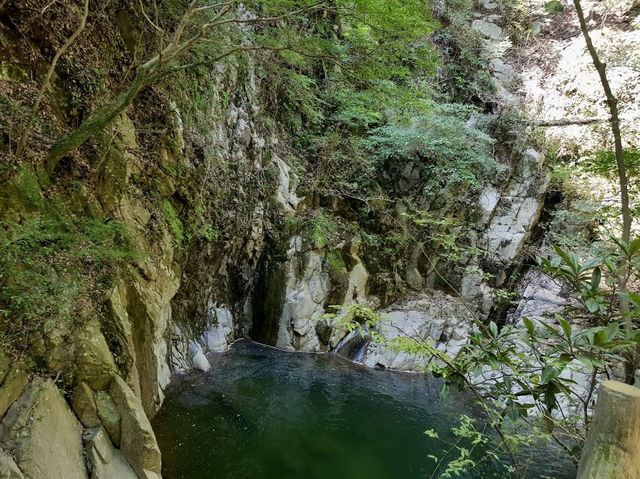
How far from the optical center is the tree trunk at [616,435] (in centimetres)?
90

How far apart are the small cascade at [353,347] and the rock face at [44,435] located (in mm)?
7199

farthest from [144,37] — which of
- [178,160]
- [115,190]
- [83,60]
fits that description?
[115,190]

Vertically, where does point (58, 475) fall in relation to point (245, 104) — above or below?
below

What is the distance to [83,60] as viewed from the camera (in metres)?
4.38

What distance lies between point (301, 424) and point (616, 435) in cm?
566

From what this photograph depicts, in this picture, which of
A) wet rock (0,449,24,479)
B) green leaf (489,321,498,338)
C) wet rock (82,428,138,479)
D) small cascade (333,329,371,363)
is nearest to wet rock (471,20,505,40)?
small cascade (333,329,371,363)

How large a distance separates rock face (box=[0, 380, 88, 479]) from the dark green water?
5.62 feet

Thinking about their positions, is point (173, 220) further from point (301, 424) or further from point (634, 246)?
point (634, 246)

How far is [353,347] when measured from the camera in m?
9.62

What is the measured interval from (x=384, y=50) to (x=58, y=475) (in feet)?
15.8

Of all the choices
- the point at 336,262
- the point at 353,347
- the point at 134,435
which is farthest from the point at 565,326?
the point at 336,262

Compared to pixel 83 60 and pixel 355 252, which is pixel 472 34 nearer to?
pixel 355 252

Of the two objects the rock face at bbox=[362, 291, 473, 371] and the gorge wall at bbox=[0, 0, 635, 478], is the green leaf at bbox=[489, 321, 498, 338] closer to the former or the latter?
the gorge wall at bbox=[0, 0, 635, 478]

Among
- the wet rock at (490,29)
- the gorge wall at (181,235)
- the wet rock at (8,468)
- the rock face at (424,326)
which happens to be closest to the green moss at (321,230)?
the gorge wall at (181,235)
